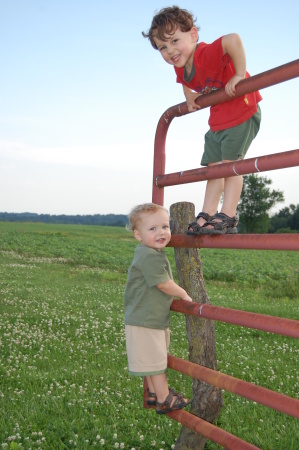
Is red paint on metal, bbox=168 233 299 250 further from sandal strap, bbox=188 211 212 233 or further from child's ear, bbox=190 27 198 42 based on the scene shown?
child's ear, bbox=190 27 198 42

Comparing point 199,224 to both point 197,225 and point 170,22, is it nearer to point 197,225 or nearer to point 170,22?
point 197,225

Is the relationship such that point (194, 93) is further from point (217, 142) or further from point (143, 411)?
point (143, 411)

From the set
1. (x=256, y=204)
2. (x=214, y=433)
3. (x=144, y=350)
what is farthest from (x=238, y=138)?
(x=256, y=204)

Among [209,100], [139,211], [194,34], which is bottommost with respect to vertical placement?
[139,211]

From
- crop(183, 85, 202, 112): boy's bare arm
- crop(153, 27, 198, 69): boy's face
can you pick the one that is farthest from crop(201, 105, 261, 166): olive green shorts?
crop(153, 27, 198, 69): boy's face

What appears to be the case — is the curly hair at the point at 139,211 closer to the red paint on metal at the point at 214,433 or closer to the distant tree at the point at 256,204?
the red paint on metal at the point at 214,433

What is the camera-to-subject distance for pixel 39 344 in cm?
968

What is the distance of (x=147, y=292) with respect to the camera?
13.7 feet

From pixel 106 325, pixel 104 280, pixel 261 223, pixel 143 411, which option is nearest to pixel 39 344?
pixel 106 325

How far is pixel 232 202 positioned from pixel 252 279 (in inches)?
762

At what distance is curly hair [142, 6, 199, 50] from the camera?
3.97 meters

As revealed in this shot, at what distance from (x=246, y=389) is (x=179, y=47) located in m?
2.59

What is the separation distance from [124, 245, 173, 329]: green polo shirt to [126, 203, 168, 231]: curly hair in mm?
206

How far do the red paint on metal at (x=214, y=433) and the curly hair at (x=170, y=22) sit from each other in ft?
9.88
